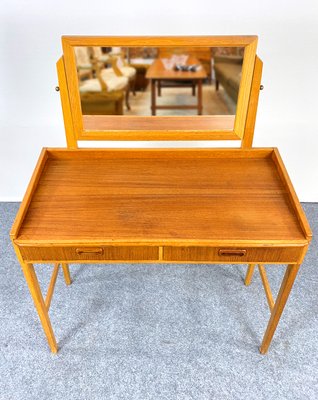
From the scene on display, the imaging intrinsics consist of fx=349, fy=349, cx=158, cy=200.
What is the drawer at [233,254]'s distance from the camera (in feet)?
3.63

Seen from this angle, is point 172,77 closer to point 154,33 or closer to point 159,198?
point 154,33

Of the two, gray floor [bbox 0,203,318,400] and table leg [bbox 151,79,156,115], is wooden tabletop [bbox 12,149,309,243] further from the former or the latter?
gray floor [bbox 0,203,318,400]

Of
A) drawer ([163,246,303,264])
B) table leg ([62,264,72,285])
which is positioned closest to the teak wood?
drawer ([163,246,303,264])

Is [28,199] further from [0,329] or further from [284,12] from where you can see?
[284,12]

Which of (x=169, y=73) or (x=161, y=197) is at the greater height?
(x=169, y=73)

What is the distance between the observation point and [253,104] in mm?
1382

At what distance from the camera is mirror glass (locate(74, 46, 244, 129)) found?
1.50m

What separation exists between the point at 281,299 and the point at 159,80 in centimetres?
138

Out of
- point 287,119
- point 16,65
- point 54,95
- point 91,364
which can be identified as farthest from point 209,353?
point 16,65

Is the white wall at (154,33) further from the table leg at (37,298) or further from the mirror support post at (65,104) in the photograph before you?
the table leg at (37,298)

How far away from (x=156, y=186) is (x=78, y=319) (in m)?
0.83

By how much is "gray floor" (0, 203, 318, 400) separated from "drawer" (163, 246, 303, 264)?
62cm

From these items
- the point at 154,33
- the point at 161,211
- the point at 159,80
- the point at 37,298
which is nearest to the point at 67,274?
the point at 37,298

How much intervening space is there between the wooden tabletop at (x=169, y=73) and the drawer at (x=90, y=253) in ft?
3.43
